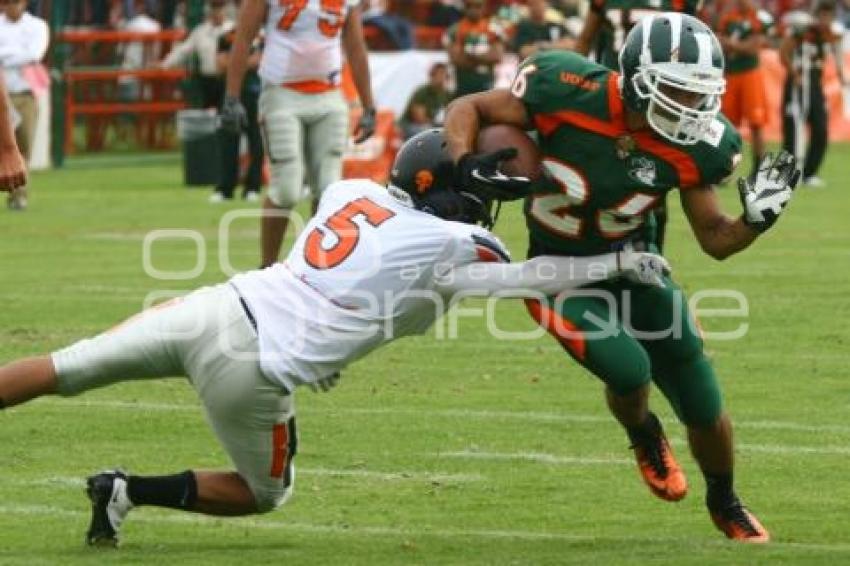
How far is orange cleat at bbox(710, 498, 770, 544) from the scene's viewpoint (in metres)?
6.08

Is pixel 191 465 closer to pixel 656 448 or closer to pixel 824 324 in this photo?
pixel 656 448

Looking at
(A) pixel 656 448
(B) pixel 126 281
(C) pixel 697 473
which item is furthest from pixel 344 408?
(B) pixel 126 281

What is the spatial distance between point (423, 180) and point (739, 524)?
1268 millimetres

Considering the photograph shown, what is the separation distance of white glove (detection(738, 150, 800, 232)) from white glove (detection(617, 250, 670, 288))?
0.29 metres

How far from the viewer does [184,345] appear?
18.5 feet

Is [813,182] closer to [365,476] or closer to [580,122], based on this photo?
[365,476]

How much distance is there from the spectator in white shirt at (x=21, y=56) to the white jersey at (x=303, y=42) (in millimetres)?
→ 6539

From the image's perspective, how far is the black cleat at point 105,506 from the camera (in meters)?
5.90

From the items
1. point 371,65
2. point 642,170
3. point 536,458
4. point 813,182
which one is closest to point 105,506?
point 642,170

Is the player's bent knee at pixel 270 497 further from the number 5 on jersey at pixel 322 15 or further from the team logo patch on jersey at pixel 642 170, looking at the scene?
the number 5 on jersey at pixel 322 15

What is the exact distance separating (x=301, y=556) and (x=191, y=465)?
53.4 inches

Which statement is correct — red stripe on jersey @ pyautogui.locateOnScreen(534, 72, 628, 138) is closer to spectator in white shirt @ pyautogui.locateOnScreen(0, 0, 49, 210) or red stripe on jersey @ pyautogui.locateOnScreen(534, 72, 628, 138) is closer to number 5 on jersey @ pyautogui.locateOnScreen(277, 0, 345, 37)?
number 5 on jersey @ pyautogui.locateOnScreen(277, 0, 345, 37)

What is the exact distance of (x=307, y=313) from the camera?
565 centimetres

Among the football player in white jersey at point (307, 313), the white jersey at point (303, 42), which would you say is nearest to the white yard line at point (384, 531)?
the football player in white jersey at point (307, 313)
